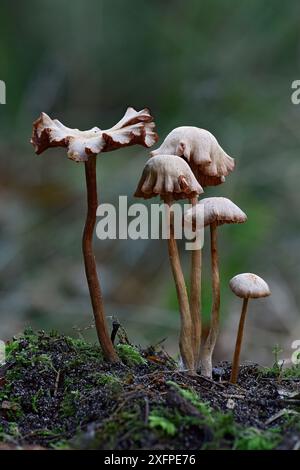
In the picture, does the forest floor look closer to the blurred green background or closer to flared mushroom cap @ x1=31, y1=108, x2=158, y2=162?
flared mushroom cap @ x1=31, y1=108, x2=158, y2=162

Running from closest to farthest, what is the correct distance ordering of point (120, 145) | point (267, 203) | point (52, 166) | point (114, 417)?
point (114, 417) → point (120, 145) → point (267, 203) → point (52, 166)

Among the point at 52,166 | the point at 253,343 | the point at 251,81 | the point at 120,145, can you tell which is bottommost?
the point at 253,343

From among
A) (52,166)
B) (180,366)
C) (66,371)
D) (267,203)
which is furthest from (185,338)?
(52,166)

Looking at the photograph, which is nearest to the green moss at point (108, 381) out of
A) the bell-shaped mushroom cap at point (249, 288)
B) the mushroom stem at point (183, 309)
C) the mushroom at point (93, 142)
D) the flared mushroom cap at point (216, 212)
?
the mushroom at point (93, 142)

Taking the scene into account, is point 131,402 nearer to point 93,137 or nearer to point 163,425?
point 163,425

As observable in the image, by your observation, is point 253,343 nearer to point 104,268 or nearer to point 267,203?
point 267,203

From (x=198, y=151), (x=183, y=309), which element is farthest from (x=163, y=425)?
(x=198, y=151)

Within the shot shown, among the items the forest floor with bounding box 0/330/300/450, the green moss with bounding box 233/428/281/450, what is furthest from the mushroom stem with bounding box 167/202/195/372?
the green moss with bounding box 233/428/281/450

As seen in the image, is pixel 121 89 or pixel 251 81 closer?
pixel 251 81
